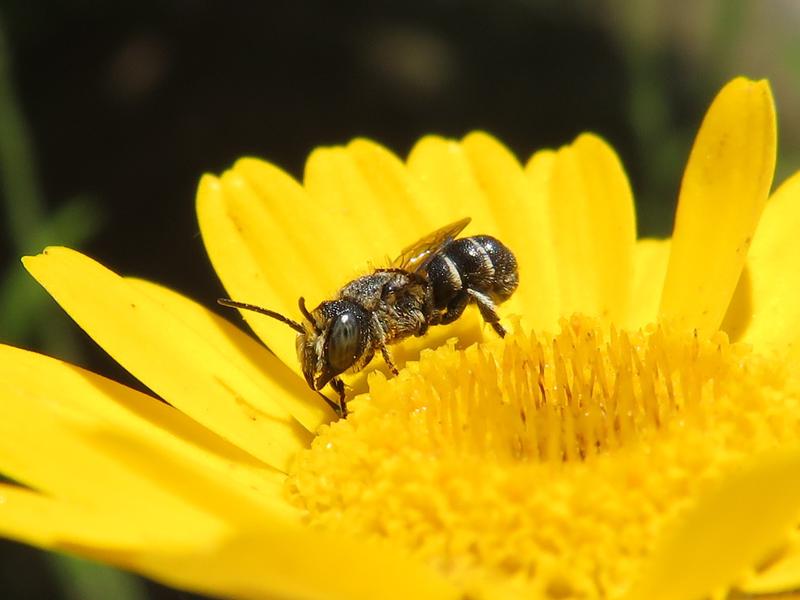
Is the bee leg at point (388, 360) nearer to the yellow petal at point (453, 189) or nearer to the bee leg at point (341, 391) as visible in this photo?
the bee leg at point (341, 391)

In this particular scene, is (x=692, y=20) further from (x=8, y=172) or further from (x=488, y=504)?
(x=488, y=504)

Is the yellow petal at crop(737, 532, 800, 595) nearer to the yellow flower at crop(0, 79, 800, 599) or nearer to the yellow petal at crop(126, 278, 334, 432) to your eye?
the yellow flower at crop(0, 79, 800, 599)

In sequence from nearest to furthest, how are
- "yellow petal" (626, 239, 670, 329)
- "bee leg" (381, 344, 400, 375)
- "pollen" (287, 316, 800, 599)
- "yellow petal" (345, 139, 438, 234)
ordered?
"pollen" (287, 316, 800, 599)
"bee leg" (381, 344, 400, 375)
"yellow petal" (626, 239, 670, 329)
"yellow petal" (345, 139, 438, 234)

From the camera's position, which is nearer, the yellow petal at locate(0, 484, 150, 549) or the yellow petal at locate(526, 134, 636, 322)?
the yellow petal at locate(0, 484, 150, 549)

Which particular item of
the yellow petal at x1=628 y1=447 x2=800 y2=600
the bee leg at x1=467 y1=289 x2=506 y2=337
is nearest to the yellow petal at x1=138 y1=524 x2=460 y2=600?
the yellow petal at x1=628 y1=447 x2=800 y2=600

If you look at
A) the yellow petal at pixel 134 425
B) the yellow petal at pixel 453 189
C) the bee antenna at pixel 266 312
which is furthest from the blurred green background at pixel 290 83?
the yellow petal at pixel 134 425

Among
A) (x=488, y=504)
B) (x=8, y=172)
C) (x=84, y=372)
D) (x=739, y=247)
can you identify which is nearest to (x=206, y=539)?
(x=488, y=504)
